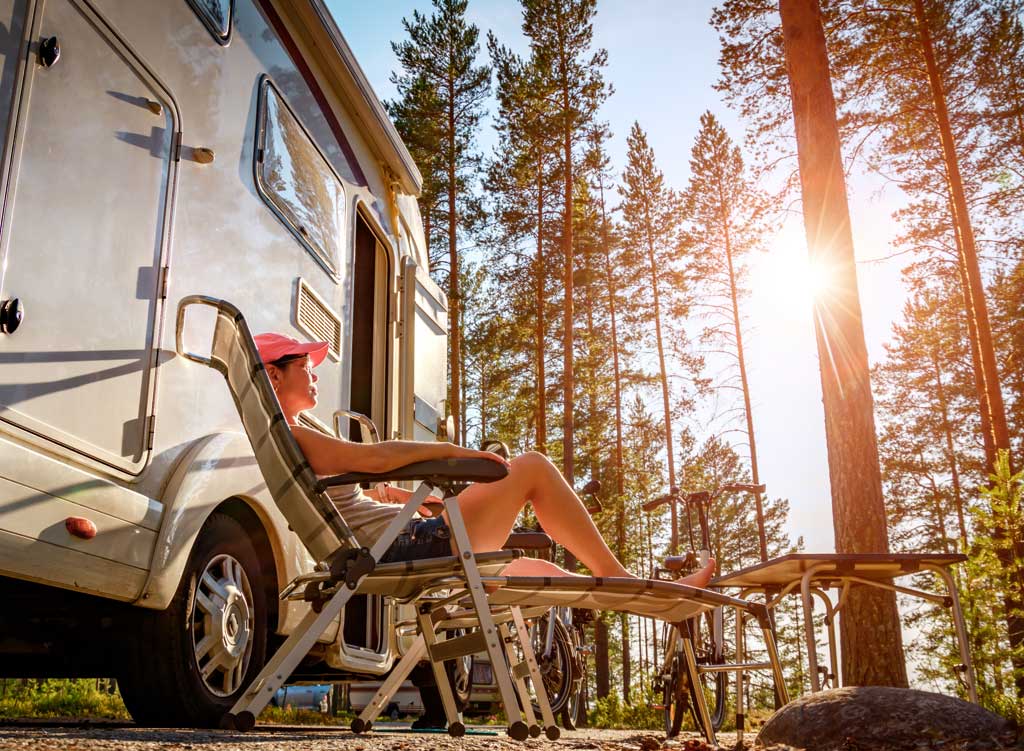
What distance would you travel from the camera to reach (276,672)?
244cm

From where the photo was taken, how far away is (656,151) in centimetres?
2366

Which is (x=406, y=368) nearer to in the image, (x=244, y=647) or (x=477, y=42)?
(x=244, y=647)

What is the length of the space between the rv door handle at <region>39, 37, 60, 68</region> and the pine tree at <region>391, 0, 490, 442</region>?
17261 millimetres

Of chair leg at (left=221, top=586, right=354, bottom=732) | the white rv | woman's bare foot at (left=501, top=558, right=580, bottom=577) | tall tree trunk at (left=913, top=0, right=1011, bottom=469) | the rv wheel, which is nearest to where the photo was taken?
the white rv

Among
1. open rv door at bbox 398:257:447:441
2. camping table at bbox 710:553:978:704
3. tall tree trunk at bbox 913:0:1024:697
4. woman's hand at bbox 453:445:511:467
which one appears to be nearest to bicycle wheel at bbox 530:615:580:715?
open rv door at bbox 398:257:447:441

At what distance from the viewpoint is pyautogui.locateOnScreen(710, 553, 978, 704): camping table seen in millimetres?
3615

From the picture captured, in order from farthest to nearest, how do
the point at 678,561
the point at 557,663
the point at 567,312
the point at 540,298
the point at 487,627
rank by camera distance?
the point at 540,298 < the point at 567,312 < the point at 557,663 < the point at 678,561 < the point at 487,627

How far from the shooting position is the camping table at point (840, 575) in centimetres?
362

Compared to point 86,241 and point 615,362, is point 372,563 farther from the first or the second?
point 615,362

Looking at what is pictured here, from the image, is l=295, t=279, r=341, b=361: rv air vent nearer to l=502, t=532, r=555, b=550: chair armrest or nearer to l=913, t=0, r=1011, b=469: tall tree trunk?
l=502, t=532, r=555, b=550: chair armrest

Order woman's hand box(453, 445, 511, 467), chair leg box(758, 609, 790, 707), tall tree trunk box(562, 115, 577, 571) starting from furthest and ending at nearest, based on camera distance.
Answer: tall tree trunk box(562, 115, 577, 571), chair leg box(758, 609, 790, 707), woman's hand box(453, 445, 511, 467)

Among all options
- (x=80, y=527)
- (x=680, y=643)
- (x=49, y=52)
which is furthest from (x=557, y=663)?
(x=49, y=52)

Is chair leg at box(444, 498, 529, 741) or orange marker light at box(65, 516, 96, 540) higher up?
orange marker light at box(65, 516, 96, 540)

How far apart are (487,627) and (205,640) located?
1037 millimetres
